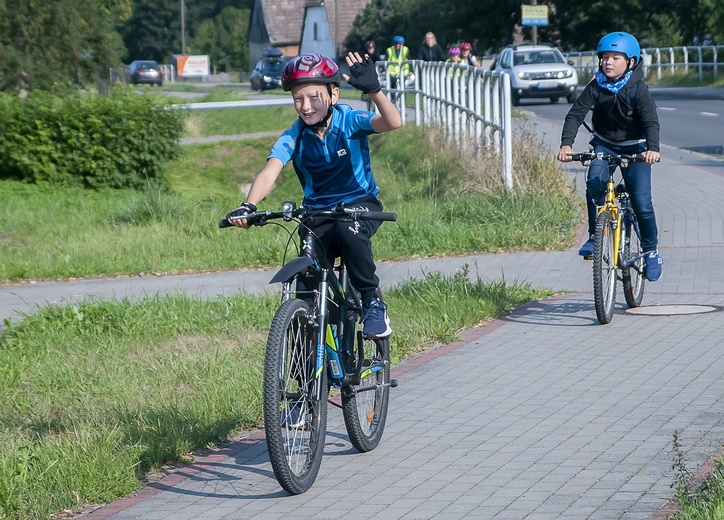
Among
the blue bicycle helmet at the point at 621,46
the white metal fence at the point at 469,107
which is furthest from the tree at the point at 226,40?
the blue bicycle helmet at the point at 621,46

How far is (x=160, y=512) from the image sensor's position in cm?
493

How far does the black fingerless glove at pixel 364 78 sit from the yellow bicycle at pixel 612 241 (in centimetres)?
359

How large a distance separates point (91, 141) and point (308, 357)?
14649 millimetres

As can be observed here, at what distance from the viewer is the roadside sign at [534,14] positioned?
5469 cm

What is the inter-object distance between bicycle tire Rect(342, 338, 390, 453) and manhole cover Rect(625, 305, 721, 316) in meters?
3.50

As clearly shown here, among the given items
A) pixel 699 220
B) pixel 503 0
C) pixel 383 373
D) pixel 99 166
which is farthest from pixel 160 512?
pixel 503 0

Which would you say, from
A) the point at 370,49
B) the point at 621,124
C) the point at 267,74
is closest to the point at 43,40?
the point at 370,49

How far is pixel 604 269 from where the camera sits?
8625 millimetres

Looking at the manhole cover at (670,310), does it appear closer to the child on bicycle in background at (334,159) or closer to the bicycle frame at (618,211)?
the bicycle frame at (618,211)

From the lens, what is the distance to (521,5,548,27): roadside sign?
54.7 metres

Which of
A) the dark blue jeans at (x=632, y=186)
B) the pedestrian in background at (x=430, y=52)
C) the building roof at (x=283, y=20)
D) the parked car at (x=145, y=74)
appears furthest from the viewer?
the building roof at (x=283, y=20)

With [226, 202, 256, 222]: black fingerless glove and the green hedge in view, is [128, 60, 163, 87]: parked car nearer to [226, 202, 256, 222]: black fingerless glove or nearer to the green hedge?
the green hedge

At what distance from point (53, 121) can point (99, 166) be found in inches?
39.4

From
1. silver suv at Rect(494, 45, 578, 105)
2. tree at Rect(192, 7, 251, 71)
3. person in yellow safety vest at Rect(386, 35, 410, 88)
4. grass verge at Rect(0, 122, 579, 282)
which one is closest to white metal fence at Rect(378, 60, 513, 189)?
grass verge at Rect(0, 122, 579, 282)
